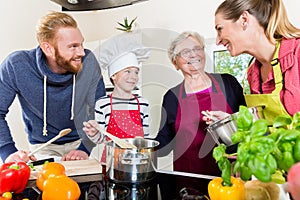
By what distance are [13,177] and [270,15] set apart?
0.87 metres

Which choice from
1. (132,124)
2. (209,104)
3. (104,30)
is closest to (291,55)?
(209,104)

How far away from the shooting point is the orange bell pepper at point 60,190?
649 mm

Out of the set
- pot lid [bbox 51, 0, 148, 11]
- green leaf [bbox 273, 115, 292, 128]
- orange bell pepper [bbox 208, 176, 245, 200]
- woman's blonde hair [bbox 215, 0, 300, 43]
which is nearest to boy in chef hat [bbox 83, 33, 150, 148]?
pot lid [bbox 51, 0, 148, 11]

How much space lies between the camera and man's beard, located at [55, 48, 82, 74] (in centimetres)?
130

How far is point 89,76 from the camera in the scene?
4.59 ft

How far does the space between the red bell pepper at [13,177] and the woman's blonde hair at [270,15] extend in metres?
0.77

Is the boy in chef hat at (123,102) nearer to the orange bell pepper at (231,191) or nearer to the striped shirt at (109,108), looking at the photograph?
the striped shirt at (109,108)

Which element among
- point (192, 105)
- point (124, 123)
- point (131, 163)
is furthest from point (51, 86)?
point (131, 163)

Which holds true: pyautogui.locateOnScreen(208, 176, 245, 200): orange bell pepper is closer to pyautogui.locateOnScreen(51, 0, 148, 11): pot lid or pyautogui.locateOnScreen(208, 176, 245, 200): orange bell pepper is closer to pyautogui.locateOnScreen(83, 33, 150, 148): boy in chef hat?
pyautogui.locateOnScreen(51, 0, 148, 11): pot lid

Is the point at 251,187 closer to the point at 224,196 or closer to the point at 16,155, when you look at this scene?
the point at 224,196

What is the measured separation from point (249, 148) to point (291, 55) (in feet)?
2.21

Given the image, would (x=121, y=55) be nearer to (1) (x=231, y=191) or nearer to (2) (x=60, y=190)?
(2) (x=60, y=190)

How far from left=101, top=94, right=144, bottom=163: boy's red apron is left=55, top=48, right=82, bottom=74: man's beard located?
0.23 m

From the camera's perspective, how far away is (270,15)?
1009 mm
